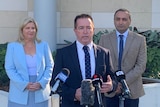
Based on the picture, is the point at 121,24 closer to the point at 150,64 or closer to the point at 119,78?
the point at 119,78

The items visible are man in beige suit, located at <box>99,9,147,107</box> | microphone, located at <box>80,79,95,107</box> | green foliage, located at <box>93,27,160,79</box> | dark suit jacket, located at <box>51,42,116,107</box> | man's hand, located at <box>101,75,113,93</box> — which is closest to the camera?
microphone, located at <box>80,79,95,107</box>

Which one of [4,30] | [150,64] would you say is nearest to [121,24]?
[150,64]

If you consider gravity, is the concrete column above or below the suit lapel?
above

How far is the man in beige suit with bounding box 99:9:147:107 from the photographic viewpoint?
5500 millimetres

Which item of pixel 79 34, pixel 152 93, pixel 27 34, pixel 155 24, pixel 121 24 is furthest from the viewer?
pixel 155 24

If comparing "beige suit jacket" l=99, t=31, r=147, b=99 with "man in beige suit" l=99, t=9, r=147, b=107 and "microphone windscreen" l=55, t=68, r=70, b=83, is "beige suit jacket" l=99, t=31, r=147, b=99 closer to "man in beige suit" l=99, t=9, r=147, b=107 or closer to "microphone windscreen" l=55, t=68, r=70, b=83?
"man in beige suit" l=99, t=9, r=147, b=107

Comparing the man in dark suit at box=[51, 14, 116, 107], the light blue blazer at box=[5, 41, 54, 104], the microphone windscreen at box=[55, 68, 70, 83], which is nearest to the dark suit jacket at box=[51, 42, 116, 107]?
the man in dark suit at box=[51, 14, 116, 107]

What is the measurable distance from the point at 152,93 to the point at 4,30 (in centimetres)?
408

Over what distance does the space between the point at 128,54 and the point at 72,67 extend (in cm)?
147

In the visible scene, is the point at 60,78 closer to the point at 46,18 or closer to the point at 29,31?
the point at 29,31

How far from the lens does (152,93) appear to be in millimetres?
8508

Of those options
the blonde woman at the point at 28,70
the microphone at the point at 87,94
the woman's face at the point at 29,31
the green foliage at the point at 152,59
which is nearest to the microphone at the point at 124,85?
the microphone at the point at 87,94

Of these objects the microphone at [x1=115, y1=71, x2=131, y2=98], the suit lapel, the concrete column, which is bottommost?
the microphone at [x1=115, y1=71, x2=131, y2=98]

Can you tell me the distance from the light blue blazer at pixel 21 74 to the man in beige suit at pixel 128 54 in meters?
0.88
